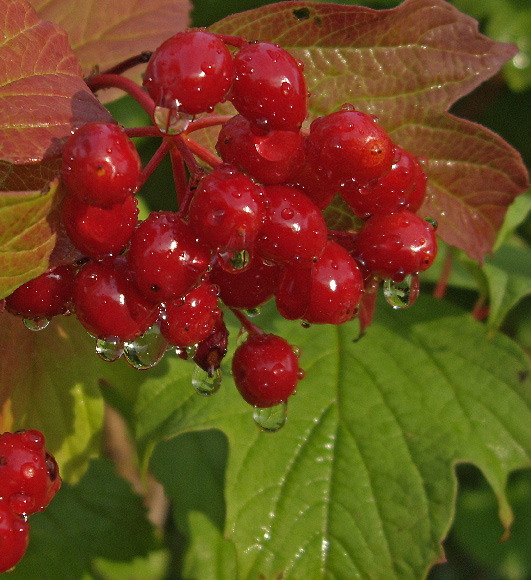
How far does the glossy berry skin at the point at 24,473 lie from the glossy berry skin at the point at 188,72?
Result: 0.52m

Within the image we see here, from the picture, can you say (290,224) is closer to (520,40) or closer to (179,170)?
(179,170)

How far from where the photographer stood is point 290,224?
29.8 inches

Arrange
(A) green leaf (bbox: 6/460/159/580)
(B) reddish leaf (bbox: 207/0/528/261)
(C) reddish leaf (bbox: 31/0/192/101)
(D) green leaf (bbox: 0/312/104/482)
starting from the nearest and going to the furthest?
(B) reddish leaf (bbox: 207/0/528/261), (D) green leaf (bbox: 0/312/104/482), (C) reddish leaf (bbox: 31/0/192/101), (A) green leaf (bbox: 6/460/159/580)

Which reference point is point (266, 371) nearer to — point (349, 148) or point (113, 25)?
point (349, 148)

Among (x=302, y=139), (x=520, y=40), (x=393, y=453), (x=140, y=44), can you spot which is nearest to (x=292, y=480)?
(x=393, y=453)

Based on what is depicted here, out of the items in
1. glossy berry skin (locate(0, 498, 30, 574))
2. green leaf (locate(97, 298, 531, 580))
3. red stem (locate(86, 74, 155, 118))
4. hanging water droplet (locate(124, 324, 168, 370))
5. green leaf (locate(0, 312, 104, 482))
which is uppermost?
red stem (locate(86, 74, 155, 118))

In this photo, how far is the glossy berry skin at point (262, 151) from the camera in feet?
2.52

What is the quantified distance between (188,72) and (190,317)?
307 mm

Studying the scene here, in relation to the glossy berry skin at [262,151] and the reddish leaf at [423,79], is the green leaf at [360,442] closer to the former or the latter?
the reddish leaf at [423,79]

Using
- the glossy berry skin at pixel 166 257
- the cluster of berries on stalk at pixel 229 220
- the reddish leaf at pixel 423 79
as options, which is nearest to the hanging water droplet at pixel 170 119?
the cluster of berries on stalk at pixel 229 220

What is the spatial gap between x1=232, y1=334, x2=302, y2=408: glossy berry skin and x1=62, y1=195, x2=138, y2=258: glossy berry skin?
11.5 inches

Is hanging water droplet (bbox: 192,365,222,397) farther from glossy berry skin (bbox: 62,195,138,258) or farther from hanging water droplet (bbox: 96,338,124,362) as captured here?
glossy berry skin (bbox: 62,195,138,258)

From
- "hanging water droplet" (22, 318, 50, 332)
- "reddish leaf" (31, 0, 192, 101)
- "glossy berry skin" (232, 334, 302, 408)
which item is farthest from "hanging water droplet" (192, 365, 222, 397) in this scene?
"reddish leaf" (31, 0, 192, 101)

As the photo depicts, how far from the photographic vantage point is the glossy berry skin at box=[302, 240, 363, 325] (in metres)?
0.83
